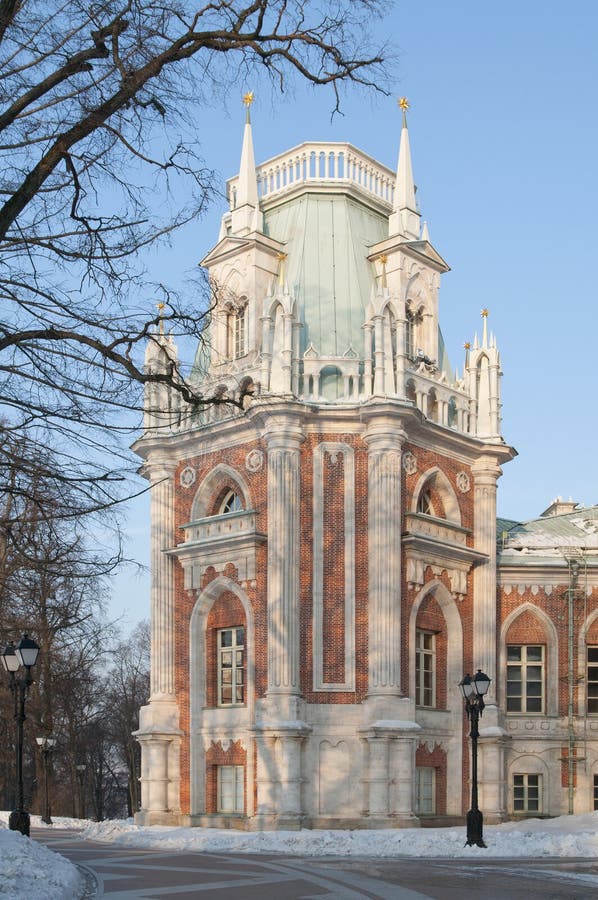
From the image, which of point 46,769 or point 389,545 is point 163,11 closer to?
point 389,545

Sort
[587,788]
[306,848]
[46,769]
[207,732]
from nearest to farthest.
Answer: [306,848] → [207,732] → [587,788] → [46,769]

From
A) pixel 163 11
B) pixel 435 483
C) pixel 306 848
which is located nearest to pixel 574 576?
pixel 435 483

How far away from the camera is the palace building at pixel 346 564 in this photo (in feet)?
96.7

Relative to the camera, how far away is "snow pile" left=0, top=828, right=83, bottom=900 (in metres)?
11.9

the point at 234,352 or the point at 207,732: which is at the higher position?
the point at 234,352

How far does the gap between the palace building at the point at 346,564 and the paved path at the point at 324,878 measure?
7.53 meters

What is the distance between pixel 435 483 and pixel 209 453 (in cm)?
625

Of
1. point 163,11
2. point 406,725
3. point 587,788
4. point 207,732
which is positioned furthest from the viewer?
point 587,788

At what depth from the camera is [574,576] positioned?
Answer: 35188mm

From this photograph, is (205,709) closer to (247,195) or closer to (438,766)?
(438,766)

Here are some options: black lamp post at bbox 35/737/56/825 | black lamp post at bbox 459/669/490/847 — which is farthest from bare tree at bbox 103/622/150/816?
black lamp post at bbox 459/669/490/847

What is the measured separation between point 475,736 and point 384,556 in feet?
24.0

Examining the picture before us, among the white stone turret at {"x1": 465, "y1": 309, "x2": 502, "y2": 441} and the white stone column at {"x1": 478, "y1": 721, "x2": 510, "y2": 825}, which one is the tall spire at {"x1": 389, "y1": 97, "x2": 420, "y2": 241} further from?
the white stone column at {"x1": 478, "y1": 721, "x2": 510, "y2": 825}

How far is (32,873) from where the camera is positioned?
42.4 feet
